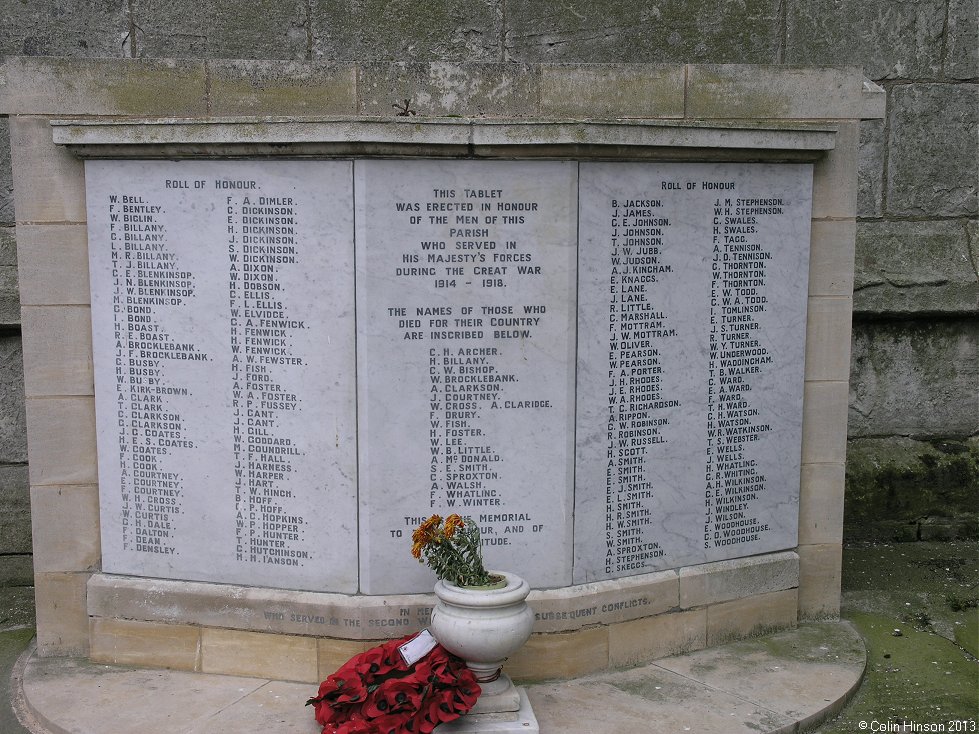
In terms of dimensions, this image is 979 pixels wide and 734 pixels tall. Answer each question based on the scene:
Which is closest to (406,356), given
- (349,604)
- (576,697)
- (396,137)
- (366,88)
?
(396,137)

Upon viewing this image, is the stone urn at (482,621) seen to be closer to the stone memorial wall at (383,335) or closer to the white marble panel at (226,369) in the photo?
the stone memorial wall at (383,335)

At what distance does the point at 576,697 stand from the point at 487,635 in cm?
95

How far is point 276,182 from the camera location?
5586 mm

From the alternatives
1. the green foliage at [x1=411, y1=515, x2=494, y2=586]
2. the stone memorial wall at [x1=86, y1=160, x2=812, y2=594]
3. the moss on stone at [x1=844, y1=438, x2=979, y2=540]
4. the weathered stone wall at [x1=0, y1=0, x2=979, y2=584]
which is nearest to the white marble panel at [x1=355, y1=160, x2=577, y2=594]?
the stone memorial wall at [x1=86, y1=160, x2=812, y2=594]

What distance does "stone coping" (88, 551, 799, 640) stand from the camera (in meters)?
5.69

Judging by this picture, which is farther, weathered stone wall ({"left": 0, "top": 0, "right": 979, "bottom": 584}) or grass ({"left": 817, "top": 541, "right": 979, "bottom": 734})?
weathered stone wall ({"left": 0, "top": 0, "right": 979, "bottom": 584})

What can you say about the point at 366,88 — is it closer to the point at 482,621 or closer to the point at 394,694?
the point at 482,621

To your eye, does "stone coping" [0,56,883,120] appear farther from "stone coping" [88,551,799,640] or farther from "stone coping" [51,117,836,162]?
"stone coping" [88,551,799,640]

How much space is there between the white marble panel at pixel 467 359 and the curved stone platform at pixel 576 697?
0.74 m

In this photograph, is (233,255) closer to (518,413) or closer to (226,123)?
(226,123)

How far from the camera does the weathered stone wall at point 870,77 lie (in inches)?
311

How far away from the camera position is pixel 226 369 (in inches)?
228

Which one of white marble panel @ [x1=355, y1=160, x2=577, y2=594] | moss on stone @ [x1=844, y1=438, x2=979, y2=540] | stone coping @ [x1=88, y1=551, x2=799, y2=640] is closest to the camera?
→ white marble panel @ [x1=355, y1=160, x2=577, y2=594]

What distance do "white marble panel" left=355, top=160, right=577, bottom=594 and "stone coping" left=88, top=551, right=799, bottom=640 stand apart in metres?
0.14
